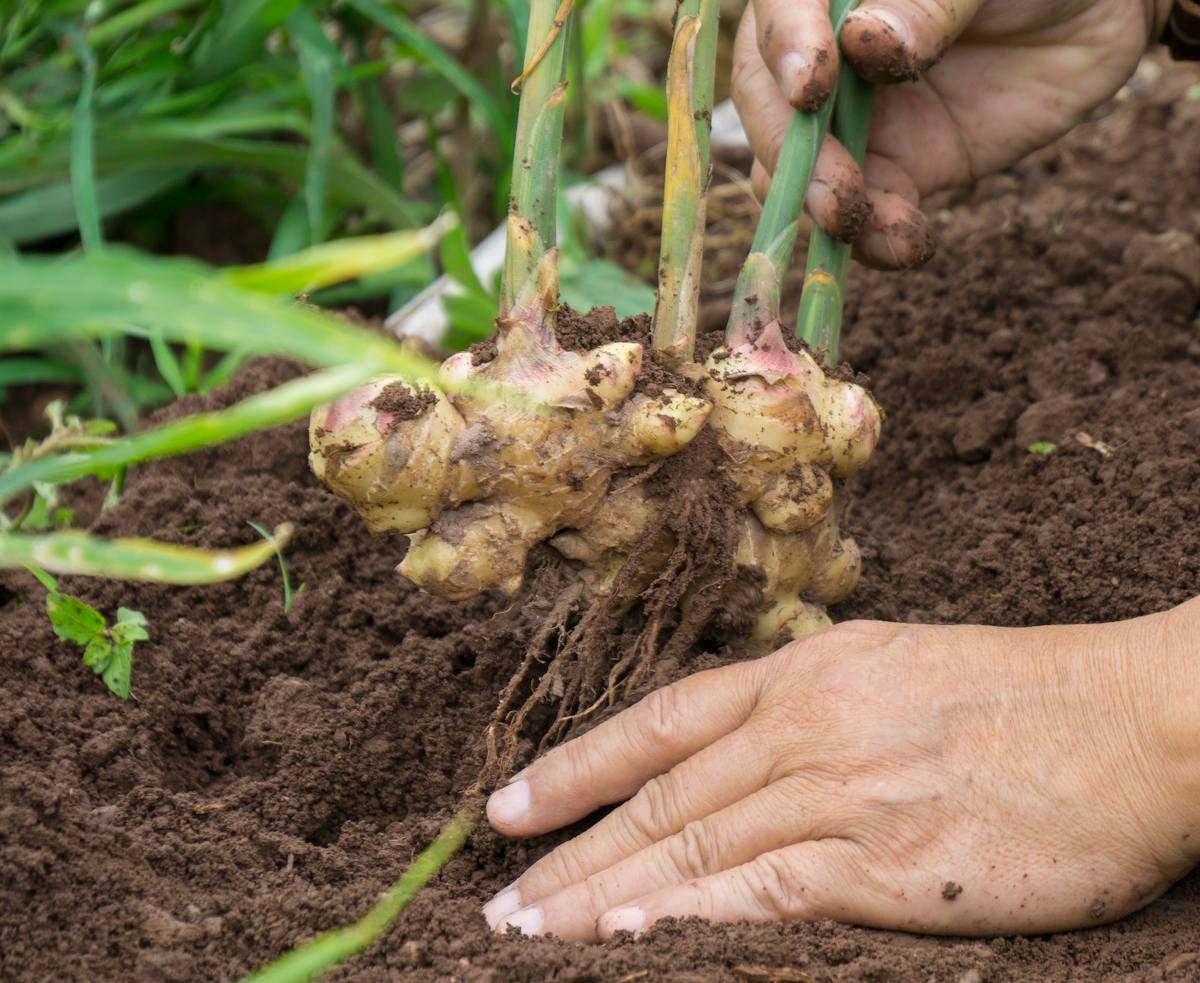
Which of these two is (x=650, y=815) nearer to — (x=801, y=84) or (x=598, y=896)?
(x=598, y=896)

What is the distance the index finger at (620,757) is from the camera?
122cm

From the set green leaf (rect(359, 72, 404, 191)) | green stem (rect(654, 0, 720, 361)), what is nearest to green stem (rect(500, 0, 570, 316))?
green stem (rect(654, 0, 720, 361))

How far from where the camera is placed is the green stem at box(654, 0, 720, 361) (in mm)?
1196

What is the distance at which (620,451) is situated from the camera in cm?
120

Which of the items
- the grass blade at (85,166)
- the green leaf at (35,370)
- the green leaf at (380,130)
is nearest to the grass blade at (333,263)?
the grass blade at (85,166)

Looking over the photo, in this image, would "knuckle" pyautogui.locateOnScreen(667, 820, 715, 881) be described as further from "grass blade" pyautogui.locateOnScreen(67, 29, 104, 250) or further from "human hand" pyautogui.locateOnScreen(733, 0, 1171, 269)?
"grass blade" pyautogui.locateOnScreen(67, 29, 104, 250)

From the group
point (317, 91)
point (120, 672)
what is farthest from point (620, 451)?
point (317, 91)

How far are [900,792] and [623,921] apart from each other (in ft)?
0.86

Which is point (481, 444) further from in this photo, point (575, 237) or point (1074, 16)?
point (575, 237)

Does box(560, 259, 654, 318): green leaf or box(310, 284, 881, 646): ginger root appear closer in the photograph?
box(310, 284, 881, 646): ginger root

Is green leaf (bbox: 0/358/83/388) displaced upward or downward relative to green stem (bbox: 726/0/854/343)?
downward

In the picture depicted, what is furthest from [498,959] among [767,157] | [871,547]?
[767,157]

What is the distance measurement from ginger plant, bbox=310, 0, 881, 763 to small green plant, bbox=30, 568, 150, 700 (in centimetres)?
32

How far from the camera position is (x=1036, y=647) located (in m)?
1.19
